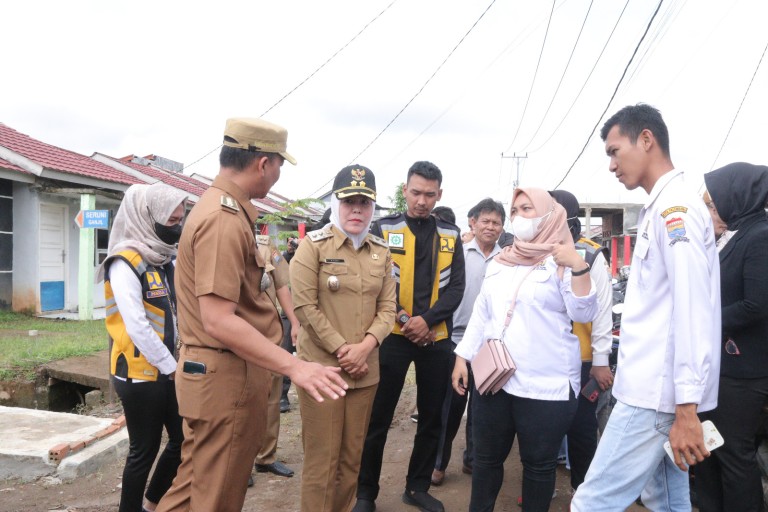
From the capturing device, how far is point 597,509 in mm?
2078

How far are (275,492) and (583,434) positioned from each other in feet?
6.71

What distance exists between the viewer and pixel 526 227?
8.81 feet

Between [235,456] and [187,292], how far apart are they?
0.65 meters

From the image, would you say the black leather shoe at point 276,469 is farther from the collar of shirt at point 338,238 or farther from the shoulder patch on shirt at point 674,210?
the shoulder patch on shirt at point 674,210

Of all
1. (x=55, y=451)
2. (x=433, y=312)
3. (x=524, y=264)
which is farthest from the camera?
(x=55, y=451)

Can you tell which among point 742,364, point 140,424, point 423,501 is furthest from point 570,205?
point 140,424

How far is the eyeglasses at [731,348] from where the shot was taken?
8.02 feet

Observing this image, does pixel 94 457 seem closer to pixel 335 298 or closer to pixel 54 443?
pixel 54 443

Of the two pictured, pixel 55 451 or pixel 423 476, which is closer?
pixel 423 476

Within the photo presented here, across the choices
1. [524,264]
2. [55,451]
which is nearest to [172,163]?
[55,451]

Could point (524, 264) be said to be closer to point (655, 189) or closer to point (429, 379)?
point (655, 189)

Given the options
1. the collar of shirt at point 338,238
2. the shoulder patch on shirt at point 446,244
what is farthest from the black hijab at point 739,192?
the collar of shirt at point 338,238

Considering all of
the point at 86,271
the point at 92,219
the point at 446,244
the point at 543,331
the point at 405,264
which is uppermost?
the point at 92,219

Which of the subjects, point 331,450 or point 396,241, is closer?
point 331,450
